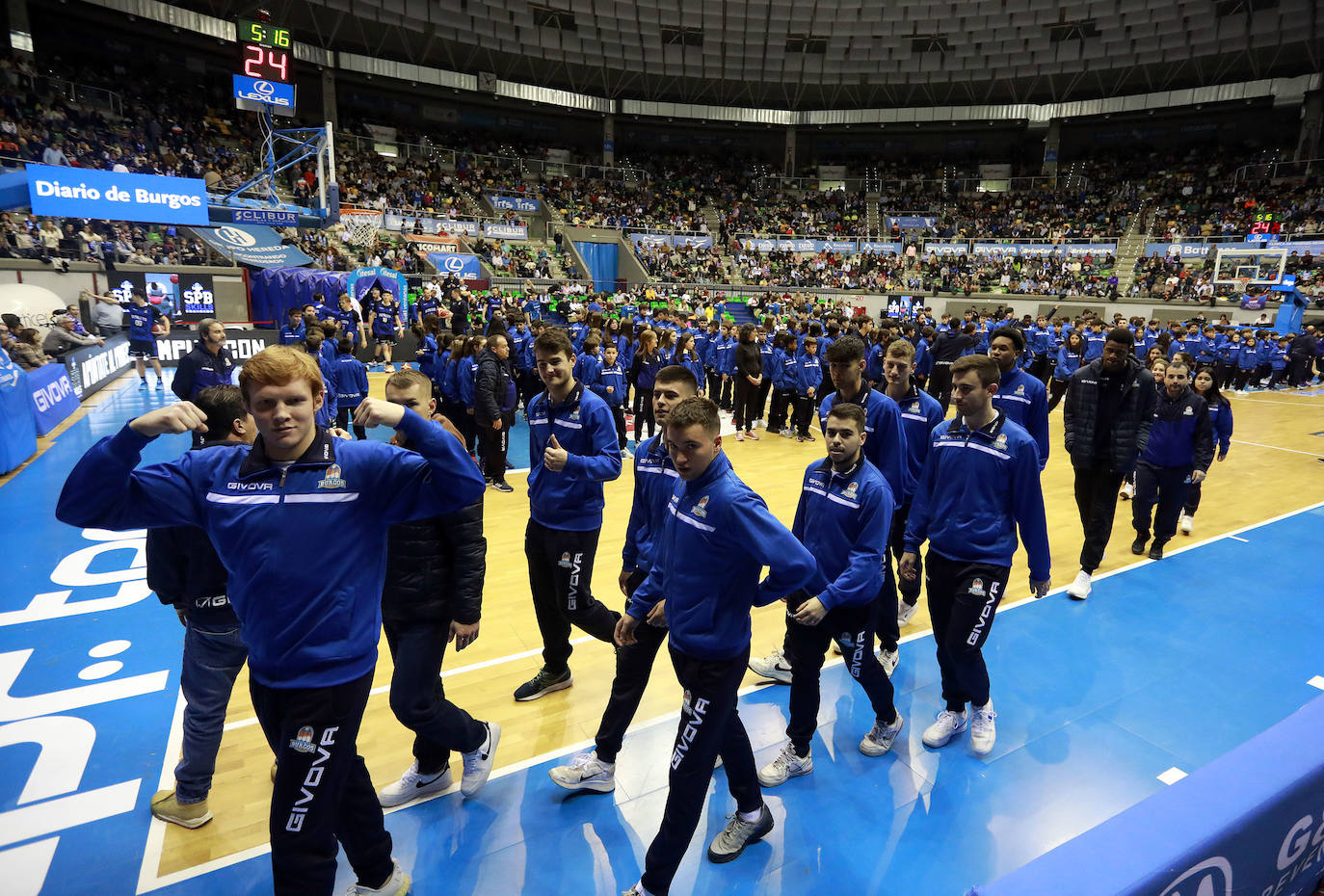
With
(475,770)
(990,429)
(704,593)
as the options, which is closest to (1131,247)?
(990,429)

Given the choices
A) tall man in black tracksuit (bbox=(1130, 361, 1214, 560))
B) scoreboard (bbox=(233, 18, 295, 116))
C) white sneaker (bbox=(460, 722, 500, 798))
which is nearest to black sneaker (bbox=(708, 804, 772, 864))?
white sneaker (bbox=(460, 722, 500, 798))

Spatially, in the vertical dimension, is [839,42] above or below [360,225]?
above

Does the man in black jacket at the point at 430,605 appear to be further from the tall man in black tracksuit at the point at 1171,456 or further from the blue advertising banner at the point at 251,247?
the blue advertising banner at the point at 251,247

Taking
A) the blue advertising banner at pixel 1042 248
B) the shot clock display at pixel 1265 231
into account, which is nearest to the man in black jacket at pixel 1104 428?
the shot clock display at pixel 1265 231

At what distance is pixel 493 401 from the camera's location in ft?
26.1

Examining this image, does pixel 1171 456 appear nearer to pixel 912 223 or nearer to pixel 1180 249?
pixel 1180 249

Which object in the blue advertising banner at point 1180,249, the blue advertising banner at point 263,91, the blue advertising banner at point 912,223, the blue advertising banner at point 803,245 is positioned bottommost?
the blue advertising banner at point 1180,249

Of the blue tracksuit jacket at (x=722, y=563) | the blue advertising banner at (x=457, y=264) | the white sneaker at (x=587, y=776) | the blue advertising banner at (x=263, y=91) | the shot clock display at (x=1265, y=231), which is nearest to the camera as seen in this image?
the blue tracksuit jacket at (x=722, y=563)

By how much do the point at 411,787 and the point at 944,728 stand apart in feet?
9.66

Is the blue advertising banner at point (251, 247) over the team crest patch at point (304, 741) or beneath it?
over

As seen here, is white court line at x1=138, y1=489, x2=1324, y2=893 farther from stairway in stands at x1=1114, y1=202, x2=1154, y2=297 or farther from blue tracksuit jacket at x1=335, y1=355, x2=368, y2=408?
stairway in stands at x1=1114, y1=202, x2=1154, y2=297

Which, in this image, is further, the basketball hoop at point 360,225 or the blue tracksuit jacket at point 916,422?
the basketball hoop at point 360,225

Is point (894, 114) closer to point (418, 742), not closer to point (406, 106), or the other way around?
point (406, 106)

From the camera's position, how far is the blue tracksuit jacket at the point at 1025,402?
5.32 metres
